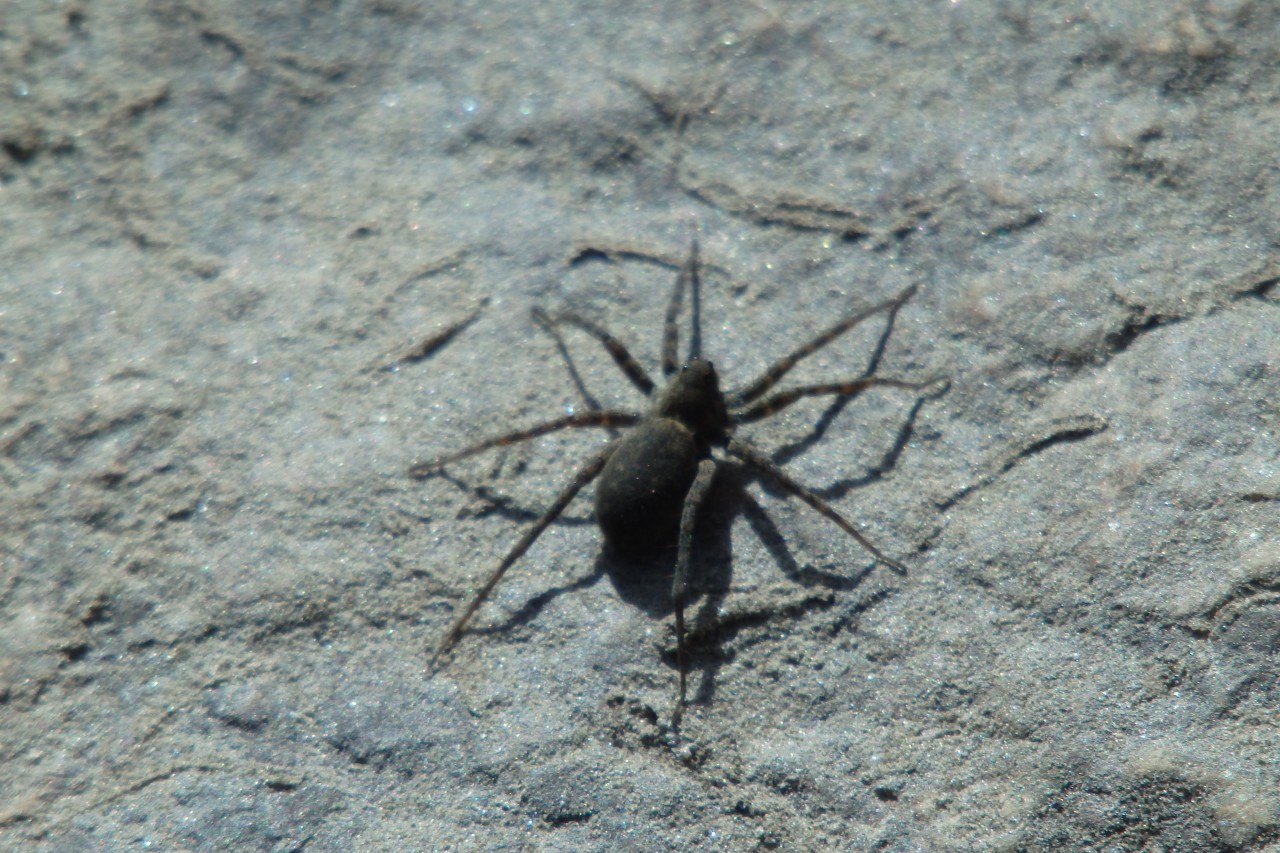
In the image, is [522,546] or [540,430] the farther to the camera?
[540,430]

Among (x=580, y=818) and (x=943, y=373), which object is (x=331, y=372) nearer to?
(x=580, y=818)

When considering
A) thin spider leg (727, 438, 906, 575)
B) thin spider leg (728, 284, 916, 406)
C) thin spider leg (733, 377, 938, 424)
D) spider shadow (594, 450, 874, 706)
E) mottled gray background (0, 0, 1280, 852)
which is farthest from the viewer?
thin spider leg (728, 284, 916, 406)

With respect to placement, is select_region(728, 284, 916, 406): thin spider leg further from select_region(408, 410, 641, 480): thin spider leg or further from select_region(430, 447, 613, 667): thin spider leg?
select_region(430, 447, 613, 667): thin spider leg

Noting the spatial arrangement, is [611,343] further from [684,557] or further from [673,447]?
[684,557]

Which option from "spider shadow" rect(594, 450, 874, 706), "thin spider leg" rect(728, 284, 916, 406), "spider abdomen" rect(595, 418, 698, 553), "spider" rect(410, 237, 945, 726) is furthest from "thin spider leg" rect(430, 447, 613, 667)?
"thin spider leg" rect(728, 284, 916, 406)

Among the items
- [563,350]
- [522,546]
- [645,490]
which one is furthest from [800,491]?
[563,350]

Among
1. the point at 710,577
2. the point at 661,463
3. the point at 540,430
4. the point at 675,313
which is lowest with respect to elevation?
the point at 710,577

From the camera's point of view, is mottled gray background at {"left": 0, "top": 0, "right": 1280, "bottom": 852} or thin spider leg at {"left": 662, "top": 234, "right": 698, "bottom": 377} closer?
mottled gray background at {"left": 0, "top": 0, "right": 1280, "bottom": 852}
